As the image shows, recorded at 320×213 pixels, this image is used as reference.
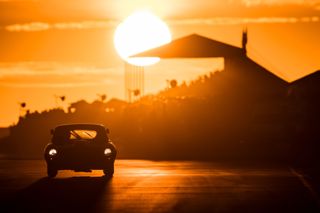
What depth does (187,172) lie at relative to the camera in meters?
30.4

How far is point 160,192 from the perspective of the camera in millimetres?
20484

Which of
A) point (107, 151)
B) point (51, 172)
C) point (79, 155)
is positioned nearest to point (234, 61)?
point (107, 151)

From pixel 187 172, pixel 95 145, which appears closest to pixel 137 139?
pixel 187 172

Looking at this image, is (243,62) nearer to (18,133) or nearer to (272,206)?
(272,206)

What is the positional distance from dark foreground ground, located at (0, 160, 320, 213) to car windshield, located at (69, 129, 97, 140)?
51.8 inches

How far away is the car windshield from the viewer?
91.3ft

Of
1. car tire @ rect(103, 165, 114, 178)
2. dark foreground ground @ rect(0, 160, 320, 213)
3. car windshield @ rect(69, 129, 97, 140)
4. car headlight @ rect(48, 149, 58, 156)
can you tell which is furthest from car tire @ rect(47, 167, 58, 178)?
car tire @ rect(103, 165, 114, 178)

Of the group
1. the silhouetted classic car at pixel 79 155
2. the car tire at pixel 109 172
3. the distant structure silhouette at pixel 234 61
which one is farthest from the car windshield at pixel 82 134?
the distant structure silhouette at pixel 234 61

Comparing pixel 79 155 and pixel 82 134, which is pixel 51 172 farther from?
pixel 82 134

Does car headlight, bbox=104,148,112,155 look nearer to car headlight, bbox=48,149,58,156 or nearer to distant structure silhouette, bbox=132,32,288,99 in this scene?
car headlight, bbox=48,149,58,156

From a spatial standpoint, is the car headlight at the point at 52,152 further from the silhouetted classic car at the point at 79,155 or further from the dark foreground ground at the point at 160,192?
the dark foreground ground at the point at 160,192

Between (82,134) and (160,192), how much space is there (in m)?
8.48

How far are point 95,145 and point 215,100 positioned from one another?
110 feet

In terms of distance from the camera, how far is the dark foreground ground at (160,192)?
16.5m
